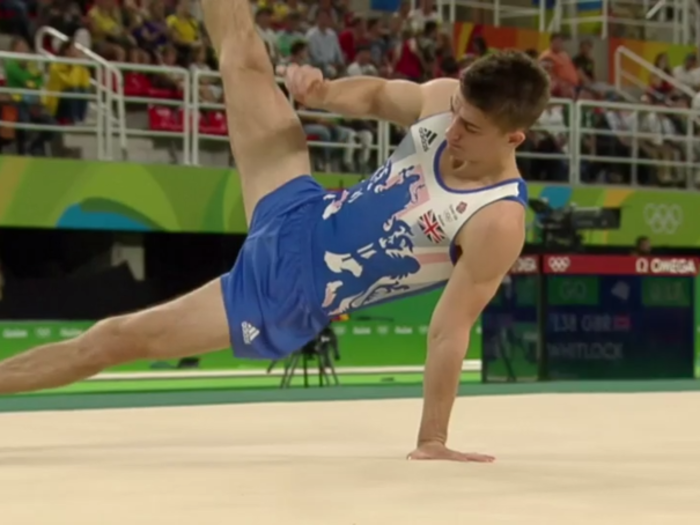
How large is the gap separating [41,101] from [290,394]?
4325 mm

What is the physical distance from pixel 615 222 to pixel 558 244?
3.52 ft

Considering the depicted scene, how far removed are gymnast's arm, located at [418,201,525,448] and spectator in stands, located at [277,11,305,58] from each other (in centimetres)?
987

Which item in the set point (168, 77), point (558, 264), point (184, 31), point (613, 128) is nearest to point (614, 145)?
point (613, 128)

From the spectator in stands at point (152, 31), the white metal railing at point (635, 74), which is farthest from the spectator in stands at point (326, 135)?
the white metal railing at point (635, 74)

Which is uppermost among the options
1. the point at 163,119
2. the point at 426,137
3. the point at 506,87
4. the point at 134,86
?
the point at 134,86

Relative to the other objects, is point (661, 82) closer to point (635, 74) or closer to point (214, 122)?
point (635, 74)

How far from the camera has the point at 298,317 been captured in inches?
182

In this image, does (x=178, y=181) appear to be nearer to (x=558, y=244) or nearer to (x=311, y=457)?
(x=558, y=244)

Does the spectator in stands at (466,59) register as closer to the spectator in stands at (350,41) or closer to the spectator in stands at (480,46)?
the spectator in stands at (480,46)

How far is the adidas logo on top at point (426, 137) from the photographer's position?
4449 mm

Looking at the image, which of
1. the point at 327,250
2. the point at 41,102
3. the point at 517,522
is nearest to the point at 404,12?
the point at 41,102

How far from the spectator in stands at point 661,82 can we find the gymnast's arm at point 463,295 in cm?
1299

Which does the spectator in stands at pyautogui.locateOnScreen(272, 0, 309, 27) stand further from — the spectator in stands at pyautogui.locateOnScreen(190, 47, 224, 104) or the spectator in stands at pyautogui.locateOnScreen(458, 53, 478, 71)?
the spectator in stands at pyautogui.locateOnScreen(458, 53, 478, 71)

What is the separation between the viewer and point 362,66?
14.4 meters
